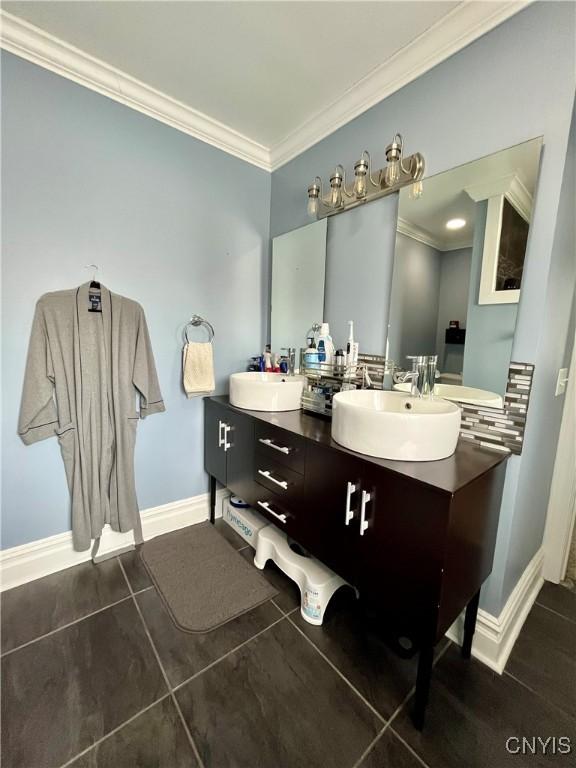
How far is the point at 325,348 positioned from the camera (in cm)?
167

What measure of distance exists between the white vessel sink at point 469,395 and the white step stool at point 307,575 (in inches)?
35.8

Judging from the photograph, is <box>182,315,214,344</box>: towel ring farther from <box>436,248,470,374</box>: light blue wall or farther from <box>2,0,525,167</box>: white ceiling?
<box>436,248,470,374</box>: light blue wall

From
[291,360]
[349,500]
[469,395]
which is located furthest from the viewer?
[291,360]

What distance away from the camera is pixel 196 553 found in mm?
1772

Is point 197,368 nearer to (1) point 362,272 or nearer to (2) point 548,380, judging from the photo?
(1) point 362,272

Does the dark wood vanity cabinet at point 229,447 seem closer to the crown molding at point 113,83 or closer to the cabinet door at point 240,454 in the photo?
the cabinet door at point 240,454

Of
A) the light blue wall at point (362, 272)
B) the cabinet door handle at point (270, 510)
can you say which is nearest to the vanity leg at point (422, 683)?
the cabinet door handle at point (270, 510)

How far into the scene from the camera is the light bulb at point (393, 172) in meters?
1.37

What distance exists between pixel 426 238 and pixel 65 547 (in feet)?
7.57

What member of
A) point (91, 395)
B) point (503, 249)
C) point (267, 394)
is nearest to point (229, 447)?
point (267, 394)

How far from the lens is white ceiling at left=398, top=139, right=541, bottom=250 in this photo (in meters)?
1.07

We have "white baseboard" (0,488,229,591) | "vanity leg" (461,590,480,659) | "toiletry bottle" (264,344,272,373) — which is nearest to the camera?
"vanity leg" (461,590,480,659)

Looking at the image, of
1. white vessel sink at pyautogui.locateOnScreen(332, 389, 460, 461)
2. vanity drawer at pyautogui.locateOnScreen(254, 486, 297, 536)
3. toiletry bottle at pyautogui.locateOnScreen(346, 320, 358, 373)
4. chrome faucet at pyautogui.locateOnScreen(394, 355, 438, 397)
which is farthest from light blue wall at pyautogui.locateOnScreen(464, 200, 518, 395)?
vanity drawer at pyautogui.locateOnScreen(254, 486, 297, 536)

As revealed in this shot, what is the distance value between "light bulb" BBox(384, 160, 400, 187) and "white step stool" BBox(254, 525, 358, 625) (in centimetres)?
175
